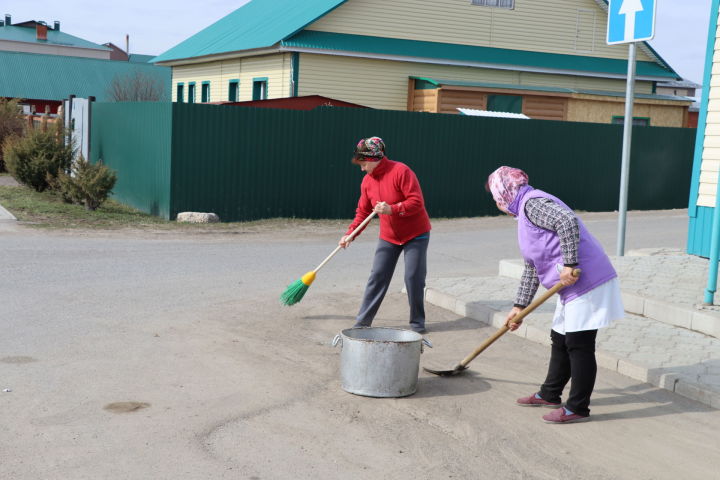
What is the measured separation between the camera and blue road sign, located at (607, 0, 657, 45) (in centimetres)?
977

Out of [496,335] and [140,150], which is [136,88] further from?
[496,335]

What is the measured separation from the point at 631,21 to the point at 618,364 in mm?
5067

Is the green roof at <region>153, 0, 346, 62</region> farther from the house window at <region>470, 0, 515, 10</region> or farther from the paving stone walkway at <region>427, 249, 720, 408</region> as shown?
the paving stone walkway at <region>427, 249, 720, 408</region>

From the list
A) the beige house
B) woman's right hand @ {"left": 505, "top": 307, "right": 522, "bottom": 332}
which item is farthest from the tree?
woman's right hand @ {"left": 505, "top": 307, "right": 522, "bottom": 332}

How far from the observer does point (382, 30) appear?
25703 millimetres

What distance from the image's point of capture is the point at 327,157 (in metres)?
16.3

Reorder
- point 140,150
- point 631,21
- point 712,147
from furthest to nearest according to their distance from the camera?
point 140,150
point 712,147
point 631,21

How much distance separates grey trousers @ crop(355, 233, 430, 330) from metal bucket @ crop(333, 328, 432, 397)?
1.73 meters

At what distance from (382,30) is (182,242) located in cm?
1492

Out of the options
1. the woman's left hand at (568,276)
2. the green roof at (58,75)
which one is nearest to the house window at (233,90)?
the woman's left hand at (568,276)

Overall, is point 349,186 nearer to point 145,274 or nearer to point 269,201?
point 269,201

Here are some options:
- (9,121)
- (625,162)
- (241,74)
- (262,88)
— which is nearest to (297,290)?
(625,162)

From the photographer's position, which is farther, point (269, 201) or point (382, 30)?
point (382, 30)

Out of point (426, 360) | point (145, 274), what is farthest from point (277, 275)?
point (426, 360)
